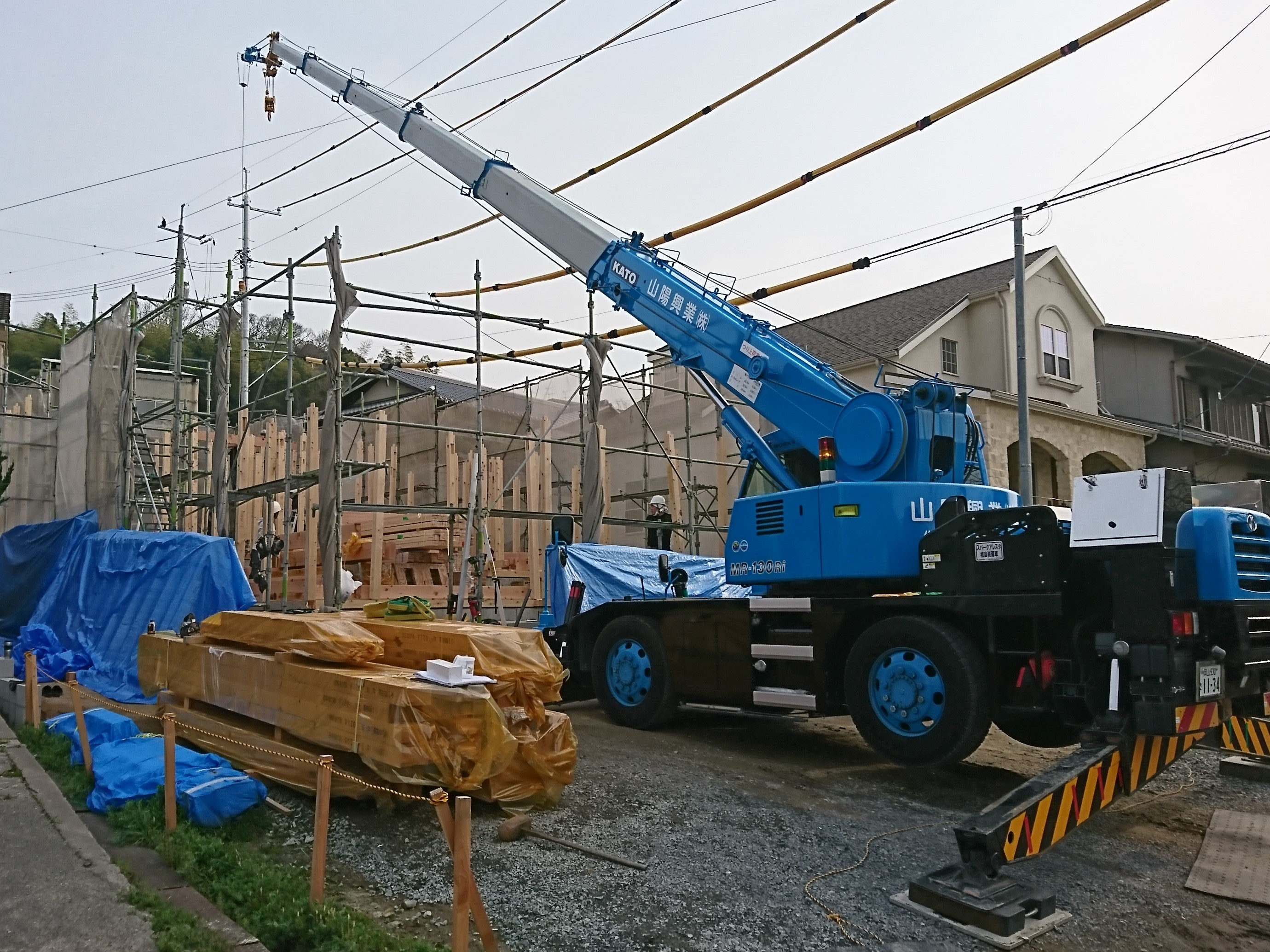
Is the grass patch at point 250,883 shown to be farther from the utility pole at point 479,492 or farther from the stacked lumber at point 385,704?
the utility pole at point 479,492

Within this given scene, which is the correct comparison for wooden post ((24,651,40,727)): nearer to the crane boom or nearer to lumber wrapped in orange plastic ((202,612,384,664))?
lumber wrapped in orange plastic ((202,612,384,664))

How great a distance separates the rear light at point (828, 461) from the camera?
797 cm

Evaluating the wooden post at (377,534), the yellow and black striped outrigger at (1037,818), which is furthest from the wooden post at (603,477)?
the yellow and black striped outrigger at (1037,818)

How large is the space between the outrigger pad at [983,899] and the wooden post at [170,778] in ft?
13.7

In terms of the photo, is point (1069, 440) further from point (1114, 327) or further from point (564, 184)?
point (564, 184)

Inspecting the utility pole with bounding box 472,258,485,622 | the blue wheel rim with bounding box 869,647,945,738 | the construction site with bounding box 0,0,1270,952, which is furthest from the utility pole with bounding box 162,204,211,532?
the blue wheel rim with bounding box 869,647,945,738

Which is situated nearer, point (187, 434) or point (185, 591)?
point (185, 591)

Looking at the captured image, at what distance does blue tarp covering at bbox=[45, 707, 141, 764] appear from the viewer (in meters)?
7.28

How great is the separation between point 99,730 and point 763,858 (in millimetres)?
5220

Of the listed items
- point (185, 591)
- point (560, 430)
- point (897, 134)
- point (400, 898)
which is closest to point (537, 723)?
point (400, 898)

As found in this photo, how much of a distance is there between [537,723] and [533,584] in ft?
28.1

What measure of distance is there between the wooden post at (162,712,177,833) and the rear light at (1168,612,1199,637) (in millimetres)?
5730

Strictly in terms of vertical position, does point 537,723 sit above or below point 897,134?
below

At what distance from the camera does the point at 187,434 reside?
16016 millimetres
